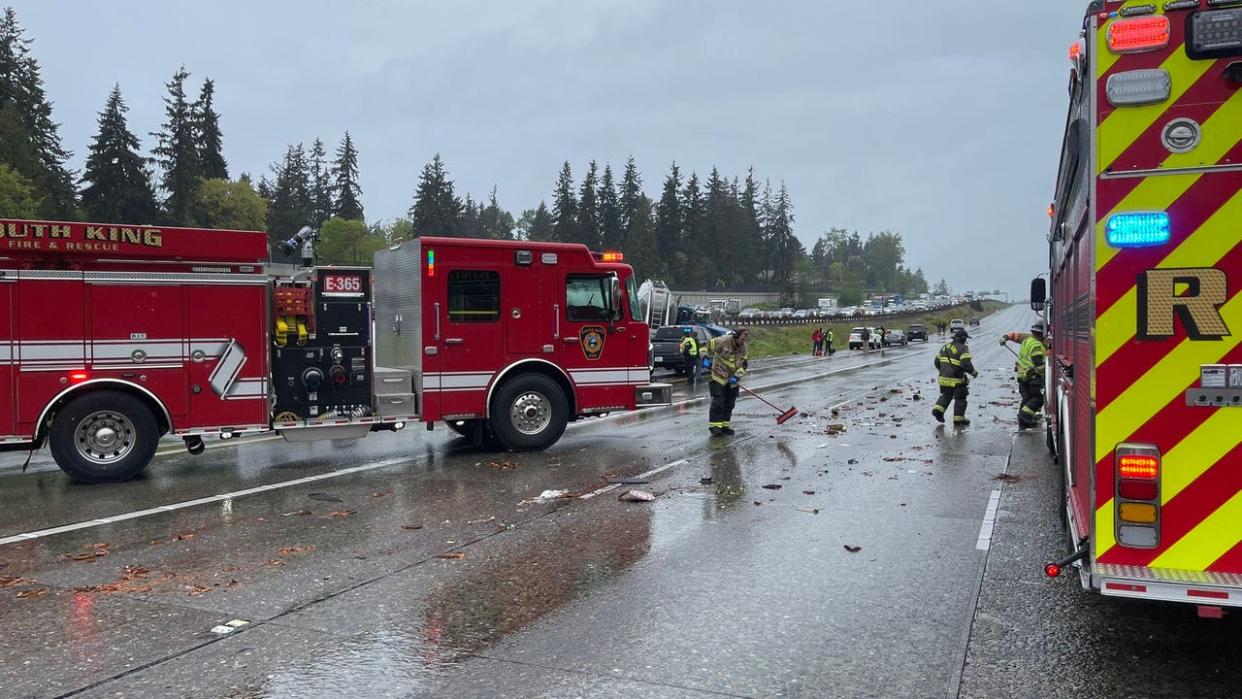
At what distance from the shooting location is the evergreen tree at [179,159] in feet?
231

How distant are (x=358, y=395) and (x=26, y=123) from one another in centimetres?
7665

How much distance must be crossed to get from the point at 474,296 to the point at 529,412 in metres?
1.64

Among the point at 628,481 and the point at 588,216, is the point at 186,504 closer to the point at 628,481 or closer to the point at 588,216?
the point at 628,481

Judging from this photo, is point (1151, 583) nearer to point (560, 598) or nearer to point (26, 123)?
point (560, 598)

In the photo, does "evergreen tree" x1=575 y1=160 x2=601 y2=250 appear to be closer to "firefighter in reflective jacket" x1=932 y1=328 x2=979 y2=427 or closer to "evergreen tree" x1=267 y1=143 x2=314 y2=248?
"evergreen tree" x1=267 y1=143 x2=314 y2=248

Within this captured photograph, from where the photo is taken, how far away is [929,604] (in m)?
5.34

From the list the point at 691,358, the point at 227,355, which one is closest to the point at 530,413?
the point at 227,355

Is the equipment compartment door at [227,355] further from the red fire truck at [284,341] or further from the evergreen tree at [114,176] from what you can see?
the evergreen tree at [114,176]

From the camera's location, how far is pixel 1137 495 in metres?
4.02

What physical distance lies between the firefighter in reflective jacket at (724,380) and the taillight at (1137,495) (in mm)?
8923

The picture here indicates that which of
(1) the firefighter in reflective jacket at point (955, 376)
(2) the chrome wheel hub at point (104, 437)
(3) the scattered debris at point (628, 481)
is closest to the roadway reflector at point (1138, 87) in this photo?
(3) the scattered debris at point (628, 481)

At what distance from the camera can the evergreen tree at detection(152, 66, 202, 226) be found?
70.4 metres

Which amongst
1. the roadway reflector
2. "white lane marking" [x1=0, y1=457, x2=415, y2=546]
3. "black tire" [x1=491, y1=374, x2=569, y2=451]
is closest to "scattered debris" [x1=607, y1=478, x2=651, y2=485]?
"black tire" [x1=491, y1=374, x2=569, y2=451]

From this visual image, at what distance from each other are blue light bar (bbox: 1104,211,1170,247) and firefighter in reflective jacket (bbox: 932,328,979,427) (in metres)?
10.3
